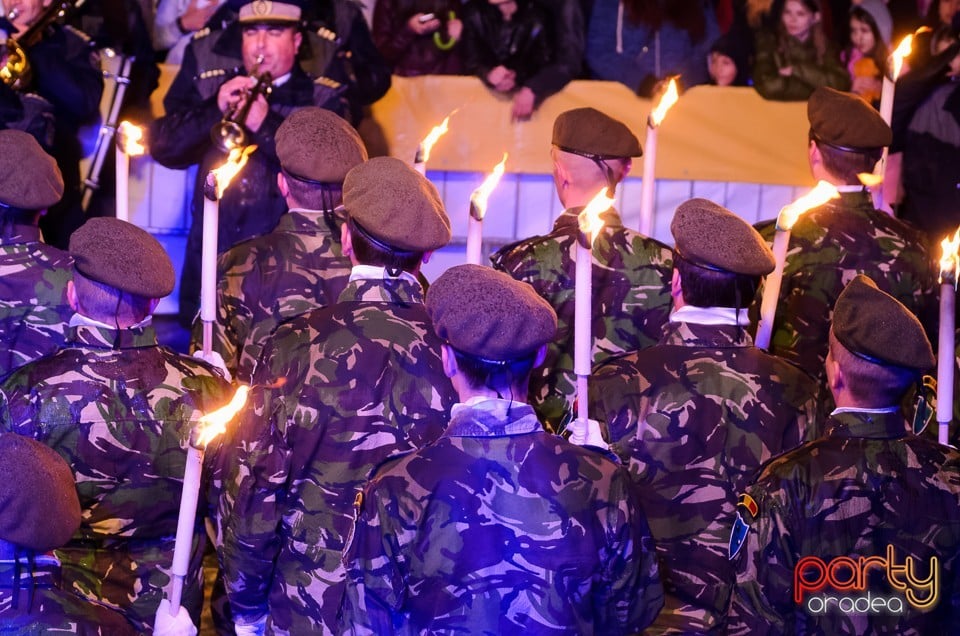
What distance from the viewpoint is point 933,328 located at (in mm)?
5277

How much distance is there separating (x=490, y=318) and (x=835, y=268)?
253 centimetres

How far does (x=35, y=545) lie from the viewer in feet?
9.98

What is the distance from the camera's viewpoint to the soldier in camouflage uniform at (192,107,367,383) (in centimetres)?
466

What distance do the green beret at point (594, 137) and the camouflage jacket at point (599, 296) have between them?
0.30 metres

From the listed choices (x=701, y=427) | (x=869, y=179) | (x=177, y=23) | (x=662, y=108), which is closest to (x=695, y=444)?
(x=701, y=427)

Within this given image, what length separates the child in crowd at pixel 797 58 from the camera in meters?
7.62

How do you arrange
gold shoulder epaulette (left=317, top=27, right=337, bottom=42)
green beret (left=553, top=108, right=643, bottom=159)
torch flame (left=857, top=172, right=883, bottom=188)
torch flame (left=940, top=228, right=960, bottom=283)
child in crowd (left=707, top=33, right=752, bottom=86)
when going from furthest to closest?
1. child in crowd (left=707, top=33, right=752, bottom=86)
2. gold shoulder epaulette (left=317, top=27, right=337, bottom=42)
3. torch flame (left=857, top=172, right=883, bottom=188)
4. green beret (left=553, top=108, right=643, bottom=159)
5. torch flame (left=940, top=228, right=960, bottom=283)

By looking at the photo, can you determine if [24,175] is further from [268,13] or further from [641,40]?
[641,40]

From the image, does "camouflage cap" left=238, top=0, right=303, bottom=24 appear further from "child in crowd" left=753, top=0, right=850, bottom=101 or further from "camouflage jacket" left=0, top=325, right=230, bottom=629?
"camouflage jacket" left=0, top=325, right=230, bottom=629

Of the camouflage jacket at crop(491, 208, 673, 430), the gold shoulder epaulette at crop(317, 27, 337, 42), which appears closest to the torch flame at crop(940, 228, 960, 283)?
the camouflage jacket at crop(491, 208, 673, 430)

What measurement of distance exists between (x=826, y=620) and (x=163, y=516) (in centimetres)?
180

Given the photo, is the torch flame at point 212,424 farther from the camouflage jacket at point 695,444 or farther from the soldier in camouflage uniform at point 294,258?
the soldier in camouflage uniform at point 294,258

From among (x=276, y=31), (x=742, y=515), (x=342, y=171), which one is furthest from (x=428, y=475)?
(x=276, y=31)

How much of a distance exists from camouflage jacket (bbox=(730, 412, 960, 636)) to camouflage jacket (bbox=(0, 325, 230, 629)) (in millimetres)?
1535
